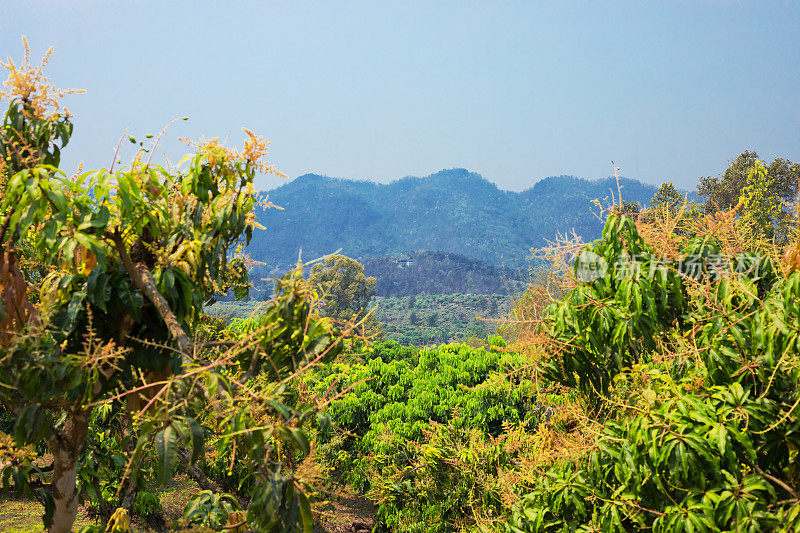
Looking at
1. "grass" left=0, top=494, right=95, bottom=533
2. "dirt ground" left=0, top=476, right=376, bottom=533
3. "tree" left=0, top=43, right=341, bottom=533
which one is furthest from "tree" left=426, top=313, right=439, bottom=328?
"tree" left=0, top=43, right=341, bottom=533

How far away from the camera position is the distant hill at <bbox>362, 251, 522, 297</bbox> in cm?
10481

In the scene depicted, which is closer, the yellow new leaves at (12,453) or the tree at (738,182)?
the yellow new leaves at (12,453)

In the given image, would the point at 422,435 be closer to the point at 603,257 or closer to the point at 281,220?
the point at 603,257

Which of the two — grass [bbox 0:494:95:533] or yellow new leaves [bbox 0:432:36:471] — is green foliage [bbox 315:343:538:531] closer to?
grass [bbox 0:494:95:533]

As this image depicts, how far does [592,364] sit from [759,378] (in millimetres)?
894

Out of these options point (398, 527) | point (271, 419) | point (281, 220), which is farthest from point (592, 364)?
point (281, 220)

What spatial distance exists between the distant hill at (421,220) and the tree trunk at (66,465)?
149m

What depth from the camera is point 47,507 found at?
266 centimetres

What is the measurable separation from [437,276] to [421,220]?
75150 mm

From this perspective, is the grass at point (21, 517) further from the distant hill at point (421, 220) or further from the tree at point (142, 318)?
the distant hill at point (421, 220)

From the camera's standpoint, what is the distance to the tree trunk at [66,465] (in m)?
2.34

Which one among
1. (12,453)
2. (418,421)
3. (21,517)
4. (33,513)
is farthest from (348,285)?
(12,453)

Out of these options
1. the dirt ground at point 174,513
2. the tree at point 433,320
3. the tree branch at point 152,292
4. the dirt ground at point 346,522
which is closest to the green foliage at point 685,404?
the tree branch at point 152,292

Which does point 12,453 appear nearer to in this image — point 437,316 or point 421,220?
point 437,316
